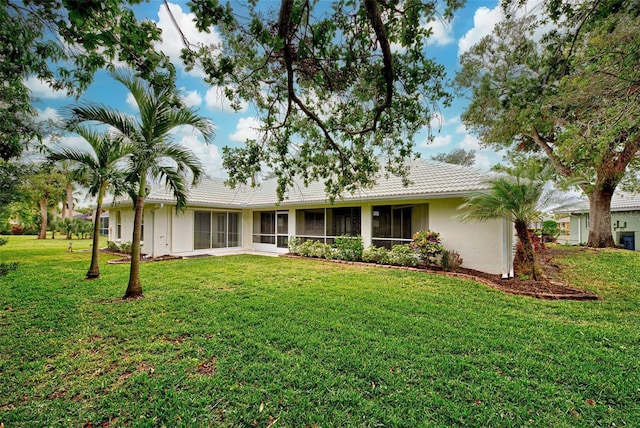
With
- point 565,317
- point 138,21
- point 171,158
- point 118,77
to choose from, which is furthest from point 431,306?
point 118,77

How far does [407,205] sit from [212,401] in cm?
1019

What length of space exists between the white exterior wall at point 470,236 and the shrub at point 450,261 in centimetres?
20

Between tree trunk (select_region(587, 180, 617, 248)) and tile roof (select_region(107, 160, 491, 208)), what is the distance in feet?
31.8

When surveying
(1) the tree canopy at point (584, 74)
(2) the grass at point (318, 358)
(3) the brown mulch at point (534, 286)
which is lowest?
(2) the grass at point (318, 358)

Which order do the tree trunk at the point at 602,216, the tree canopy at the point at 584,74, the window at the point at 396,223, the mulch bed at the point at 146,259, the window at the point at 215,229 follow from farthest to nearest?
1. the window at the point at 215,229
2. the tree trunk at the point at 602,216
3. the mulch bed at the point at 146,259
4. the window at the point at 396,223
5. the tree canopy at the point at 584,74

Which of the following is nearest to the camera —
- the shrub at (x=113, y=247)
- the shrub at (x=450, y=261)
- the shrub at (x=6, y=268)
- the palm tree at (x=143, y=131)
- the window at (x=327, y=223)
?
the shrub at (x=6, y=268)

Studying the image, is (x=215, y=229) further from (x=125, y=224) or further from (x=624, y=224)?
(x=624, y=224)

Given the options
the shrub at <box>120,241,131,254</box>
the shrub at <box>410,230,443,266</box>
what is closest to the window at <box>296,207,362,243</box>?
the shrub at <box>410,230,443,266</box>

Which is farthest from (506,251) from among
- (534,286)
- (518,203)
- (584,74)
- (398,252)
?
(584,74)

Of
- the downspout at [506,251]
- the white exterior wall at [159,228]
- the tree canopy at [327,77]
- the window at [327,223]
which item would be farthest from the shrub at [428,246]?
the white exterior wall at [159,228]

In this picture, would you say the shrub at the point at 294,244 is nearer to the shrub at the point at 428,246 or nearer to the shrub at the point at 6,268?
the shrub at the point at 428,246

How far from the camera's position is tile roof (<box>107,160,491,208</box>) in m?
9.90

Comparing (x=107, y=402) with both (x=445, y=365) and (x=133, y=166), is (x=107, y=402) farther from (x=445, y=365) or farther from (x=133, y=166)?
(x=133, y=166)

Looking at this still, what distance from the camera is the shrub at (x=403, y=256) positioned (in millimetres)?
10461
